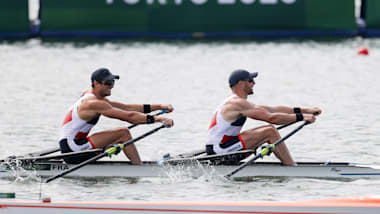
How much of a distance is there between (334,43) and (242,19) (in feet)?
11.2

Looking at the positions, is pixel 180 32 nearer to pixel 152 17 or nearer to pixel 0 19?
pixel 152 17

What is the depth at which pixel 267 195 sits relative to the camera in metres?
14.0

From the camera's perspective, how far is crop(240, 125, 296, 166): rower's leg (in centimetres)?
1417

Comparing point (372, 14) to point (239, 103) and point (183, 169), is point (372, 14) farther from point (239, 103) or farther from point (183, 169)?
point (183, 169)

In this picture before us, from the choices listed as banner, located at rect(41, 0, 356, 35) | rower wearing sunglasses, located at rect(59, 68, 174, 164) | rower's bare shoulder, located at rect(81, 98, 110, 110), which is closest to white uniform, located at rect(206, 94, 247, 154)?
rower wearing sunglasses, located at rect(59, 68, 174, 164)

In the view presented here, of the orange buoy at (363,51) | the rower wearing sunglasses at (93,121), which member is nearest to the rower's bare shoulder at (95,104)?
the rower wearing sunglasses at (93,121)

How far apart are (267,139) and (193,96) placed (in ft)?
Result: 35.6

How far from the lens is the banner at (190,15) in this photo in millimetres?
34531

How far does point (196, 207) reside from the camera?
11203mm

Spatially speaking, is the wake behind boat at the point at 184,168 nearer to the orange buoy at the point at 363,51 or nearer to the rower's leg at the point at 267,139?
the rower's leg at the point at 267,139

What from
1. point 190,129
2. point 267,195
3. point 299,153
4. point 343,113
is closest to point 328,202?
point 267,195

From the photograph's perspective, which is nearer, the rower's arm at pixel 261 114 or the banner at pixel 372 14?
the rower's arm at pixel 261 114

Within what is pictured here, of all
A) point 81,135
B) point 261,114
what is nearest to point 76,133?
point 81,135

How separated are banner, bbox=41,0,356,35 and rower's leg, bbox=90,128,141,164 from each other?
20.6 meters
